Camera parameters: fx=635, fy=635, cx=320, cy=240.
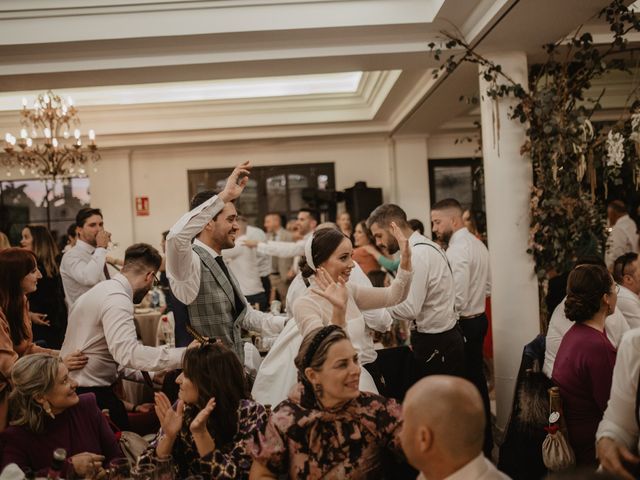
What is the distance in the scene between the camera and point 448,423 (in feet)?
5.25

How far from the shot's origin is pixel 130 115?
8.87 m

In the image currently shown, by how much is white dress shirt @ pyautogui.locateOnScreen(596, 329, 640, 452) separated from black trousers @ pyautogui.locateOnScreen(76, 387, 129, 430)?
231cm

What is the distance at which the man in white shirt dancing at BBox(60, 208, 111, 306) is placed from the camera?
195 inches

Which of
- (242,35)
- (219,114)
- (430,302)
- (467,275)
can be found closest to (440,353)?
(430,302)

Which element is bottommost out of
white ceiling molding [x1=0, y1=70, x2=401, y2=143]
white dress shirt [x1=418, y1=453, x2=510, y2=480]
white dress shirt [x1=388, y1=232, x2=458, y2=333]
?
white dress shirt [x1=418, y1=453, x2=510, y2=480]

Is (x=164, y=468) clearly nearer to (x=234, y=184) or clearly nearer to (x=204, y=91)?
(x=234, y=184)

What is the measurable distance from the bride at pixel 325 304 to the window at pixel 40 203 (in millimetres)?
8015

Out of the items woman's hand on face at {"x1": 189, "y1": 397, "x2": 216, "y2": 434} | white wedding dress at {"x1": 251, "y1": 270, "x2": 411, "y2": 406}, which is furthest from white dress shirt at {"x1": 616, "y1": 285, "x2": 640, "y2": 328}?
woman's hand on face at {"x1": 189, "y1": 397, "x2": 216, "y2": 434}

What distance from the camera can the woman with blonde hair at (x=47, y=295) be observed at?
5.10 meters

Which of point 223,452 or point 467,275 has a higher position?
point 467,275

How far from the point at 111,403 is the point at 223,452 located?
134 cm

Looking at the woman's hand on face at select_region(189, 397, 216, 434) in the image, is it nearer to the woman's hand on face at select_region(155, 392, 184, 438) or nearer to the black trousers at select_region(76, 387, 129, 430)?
the woman's hand on face at select_region(155, 392, 184, 438)

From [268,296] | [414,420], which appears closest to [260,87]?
[268,296]

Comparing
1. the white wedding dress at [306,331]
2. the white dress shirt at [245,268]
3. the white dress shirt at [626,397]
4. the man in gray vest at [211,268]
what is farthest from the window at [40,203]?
the white dress shirt at [626,397]
